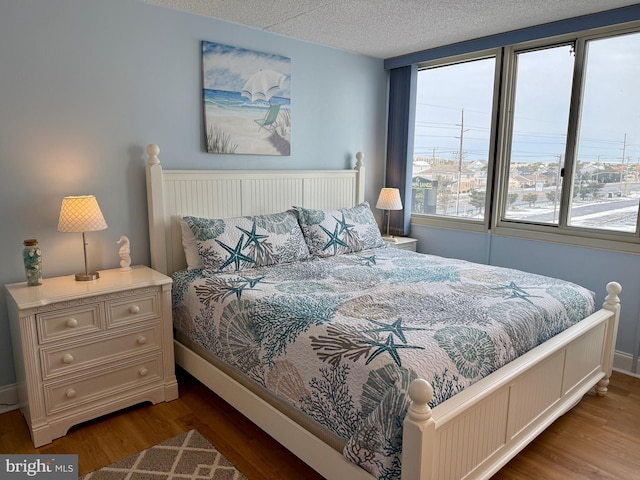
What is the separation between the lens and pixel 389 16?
299 cm

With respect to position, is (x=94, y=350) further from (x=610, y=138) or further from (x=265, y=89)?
(x=610, y=138)

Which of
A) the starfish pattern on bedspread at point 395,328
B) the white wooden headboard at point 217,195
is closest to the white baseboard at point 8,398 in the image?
the white wooden headboard at point 217,195

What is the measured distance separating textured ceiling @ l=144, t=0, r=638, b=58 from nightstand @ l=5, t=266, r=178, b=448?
1.79 metres

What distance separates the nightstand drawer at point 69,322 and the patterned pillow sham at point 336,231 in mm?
1468

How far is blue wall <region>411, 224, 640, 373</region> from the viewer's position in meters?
3.03

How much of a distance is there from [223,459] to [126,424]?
0.66 metres

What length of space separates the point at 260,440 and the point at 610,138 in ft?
9.76

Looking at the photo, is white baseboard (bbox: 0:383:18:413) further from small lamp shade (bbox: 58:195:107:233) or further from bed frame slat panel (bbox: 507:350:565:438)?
bed frame slat panel (bbox: 507:350:565:438)

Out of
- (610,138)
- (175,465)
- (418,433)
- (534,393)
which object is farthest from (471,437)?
(610,138)

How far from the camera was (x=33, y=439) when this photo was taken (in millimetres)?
2197

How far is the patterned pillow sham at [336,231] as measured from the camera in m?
3.25

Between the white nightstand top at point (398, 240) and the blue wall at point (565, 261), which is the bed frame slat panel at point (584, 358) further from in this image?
the white nightstand top at point (398, 240)

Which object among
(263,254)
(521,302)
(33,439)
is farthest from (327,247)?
(33,439)

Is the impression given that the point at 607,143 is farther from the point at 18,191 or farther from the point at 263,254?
the point at 18,191
